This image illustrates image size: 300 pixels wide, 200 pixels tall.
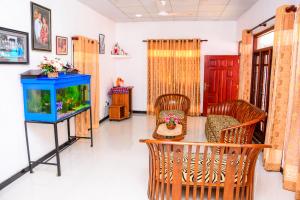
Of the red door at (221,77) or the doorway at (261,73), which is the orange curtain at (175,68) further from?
the doorway at (261,73)

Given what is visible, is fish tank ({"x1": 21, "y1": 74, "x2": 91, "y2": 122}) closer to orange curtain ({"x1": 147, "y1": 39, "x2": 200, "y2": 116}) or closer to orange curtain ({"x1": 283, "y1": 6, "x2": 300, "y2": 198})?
Result: orange curtain ({"x1": 283, "y1": 6, "x2": 300, "y2": 198})

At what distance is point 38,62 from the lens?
12.3 feet

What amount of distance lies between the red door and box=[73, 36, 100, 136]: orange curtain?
341 cm

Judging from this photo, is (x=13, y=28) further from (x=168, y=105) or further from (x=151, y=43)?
(x=151, y=43)

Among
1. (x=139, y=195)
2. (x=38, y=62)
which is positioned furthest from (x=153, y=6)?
(x=139, y=195)

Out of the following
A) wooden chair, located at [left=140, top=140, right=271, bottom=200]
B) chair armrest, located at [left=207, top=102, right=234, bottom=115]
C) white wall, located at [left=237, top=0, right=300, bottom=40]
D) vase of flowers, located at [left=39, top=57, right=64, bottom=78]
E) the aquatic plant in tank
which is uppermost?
white wall, located at [left=237, top=0, right=300, bottom=40]

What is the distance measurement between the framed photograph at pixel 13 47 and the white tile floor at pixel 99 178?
1622 millimetres

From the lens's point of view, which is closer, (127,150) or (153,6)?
(127,150)

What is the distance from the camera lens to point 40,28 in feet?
12.3

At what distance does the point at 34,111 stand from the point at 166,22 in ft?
16.7

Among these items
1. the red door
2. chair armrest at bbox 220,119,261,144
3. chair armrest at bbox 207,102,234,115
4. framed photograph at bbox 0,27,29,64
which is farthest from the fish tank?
the red door

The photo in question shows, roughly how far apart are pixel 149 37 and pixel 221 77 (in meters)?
2.51

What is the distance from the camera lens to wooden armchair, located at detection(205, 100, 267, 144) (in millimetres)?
3514

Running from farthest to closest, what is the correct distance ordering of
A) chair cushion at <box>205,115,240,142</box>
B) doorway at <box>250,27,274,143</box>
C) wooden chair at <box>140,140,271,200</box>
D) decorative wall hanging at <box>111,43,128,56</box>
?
decorative wall hanging at <box>111,43,128,56</box> → doorway at <box>250,27,274,143</box> → chair cushion at <box>205,115,240,142</box> → wooden chair at <box>140,140,271,200</box>
